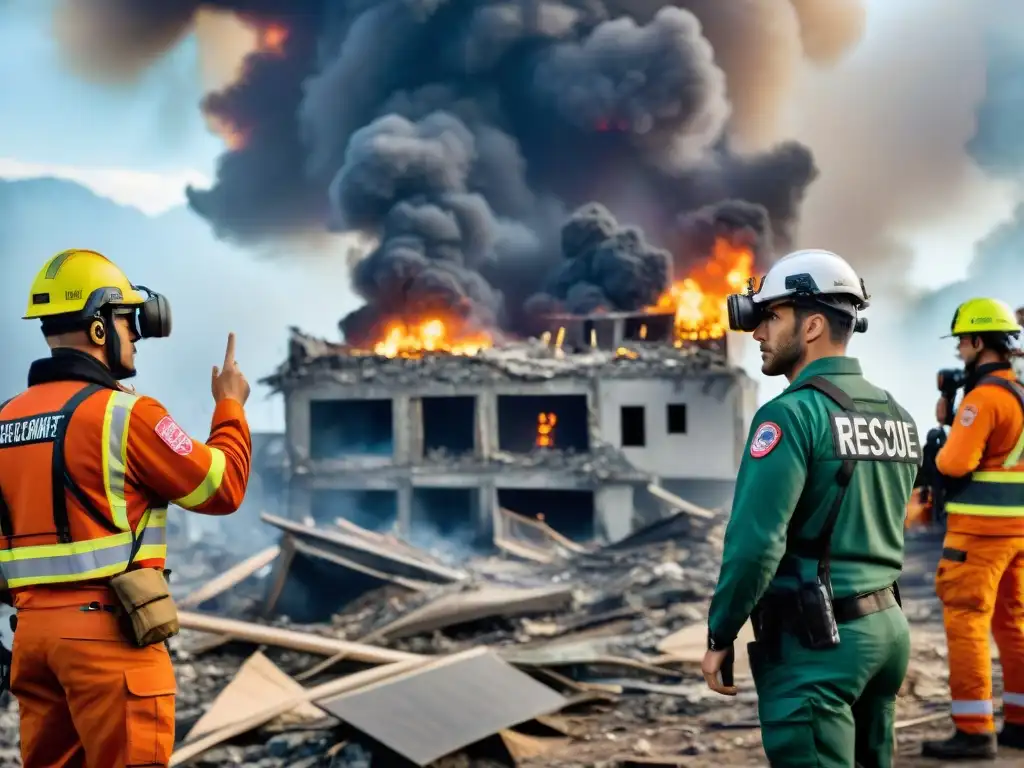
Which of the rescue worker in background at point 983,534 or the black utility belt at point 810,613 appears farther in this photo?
the rescue worker in background at point 983,534

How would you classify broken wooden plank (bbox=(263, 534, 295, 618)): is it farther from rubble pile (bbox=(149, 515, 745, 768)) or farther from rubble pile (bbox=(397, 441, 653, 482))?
rubble pile (bbox=(397, 441, 653, 482))

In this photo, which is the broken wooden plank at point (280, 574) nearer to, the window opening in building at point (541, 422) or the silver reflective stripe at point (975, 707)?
the silver reflective stripe at point (975, 707)

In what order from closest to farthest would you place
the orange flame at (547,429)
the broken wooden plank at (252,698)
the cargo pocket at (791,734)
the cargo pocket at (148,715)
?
the cargo pocket at (791,734)
the cargo pocket at (148,715)
the broken wooden plank at (252,698)
the orange flame at (547,429)

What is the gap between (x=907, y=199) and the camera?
22.0 m

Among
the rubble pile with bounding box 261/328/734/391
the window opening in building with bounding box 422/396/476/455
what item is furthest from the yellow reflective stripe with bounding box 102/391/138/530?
the window opening in building with bounding box 422/396/476/455

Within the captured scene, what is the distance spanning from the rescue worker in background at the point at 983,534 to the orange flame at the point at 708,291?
62.1 feet

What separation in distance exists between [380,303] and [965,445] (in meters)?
23.5

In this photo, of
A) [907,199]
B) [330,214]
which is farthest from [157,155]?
[907,199]

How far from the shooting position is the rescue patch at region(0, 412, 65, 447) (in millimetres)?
2633

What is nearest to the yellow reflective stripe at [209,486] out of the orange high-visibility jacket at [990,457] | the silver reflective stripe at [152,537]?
the silver reflective stripe at [152,537]

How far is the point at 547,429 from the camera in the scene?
20.1 meters

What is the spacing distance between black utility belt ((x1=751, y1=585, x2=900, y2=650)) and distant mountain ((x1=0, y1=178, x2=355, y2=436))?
15.7 metres

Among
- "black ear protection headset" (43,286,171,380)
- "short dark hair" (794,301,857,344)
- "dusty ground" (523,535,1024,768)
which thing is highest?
"black ear protection headset" (43,286,171,380)

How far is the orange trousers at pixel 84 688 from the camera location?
2545mm
